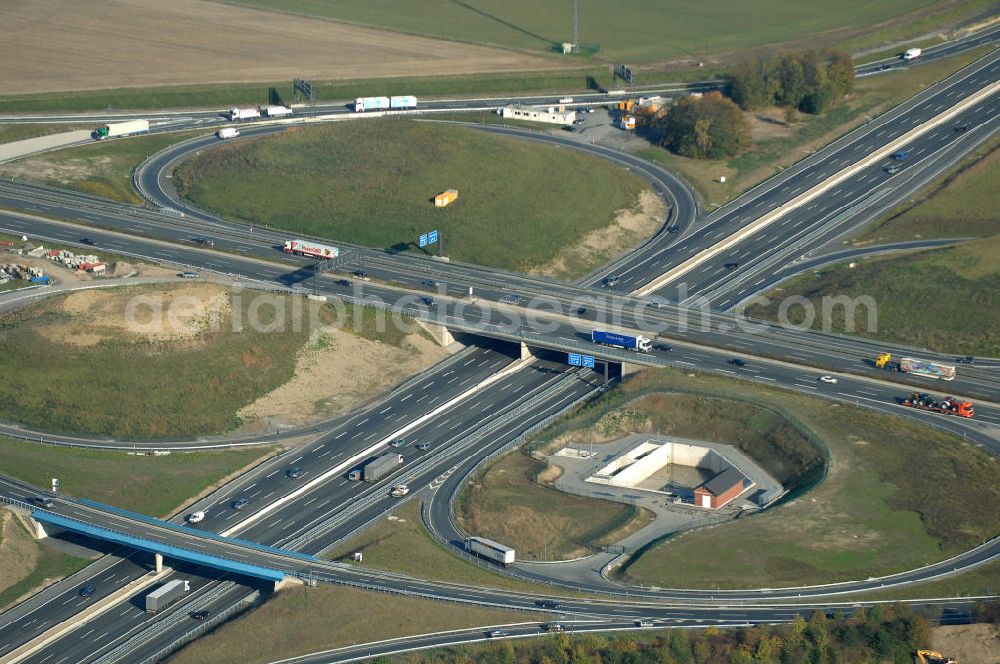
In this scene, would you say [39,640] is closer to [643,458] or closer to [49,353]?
[49,353]

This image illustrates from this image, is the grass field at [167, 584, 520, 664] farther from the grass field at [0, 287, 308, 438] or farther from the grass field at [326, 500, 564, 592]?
the grass field at [0, 287, 308, 438]

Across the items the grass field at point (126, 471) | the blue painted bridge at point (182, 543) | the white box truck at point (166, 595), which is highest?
the grass field at point (126, 471)

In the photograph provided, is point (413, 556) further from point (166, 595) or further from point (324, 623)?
point (166, 595)

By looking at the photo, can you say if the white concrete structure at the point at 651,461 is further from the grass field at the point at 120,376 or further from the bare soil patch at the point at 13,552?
the bare soil patch at the point at 13,552

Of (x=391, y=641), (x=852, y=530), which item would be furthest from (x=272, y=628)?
(x=852, y=530)

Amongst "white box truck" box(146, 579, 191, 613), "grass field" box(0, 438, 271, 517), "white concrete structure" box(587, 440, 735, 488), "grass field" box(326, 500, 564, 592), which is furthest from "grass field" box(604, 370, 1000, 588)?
"grass field" box(0, 438, 271, 517)

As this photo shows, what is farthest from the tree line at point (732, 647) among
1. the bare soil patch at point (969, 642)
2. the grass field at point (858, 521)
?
the grass field at point (858, 521)
